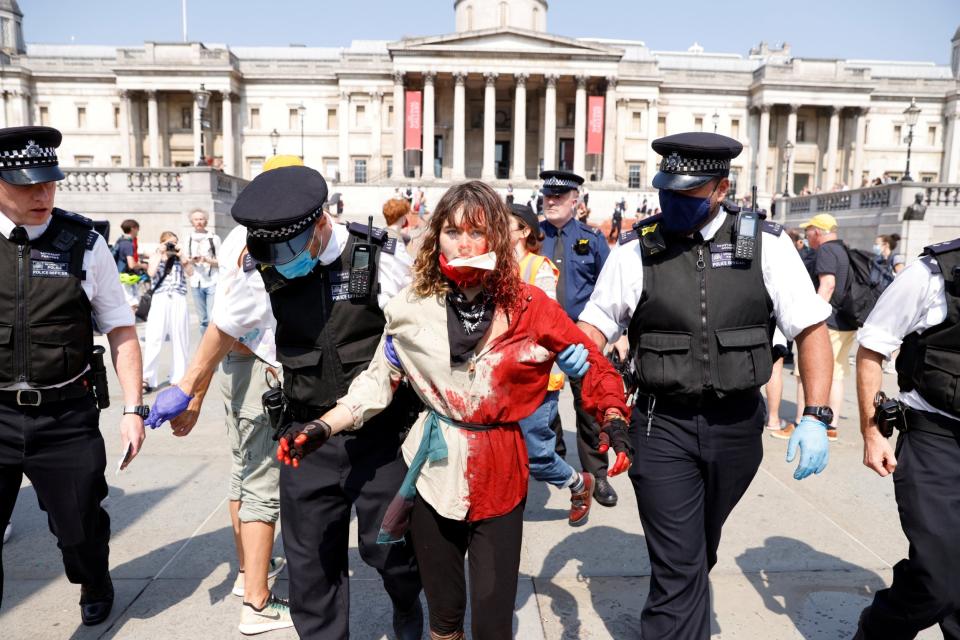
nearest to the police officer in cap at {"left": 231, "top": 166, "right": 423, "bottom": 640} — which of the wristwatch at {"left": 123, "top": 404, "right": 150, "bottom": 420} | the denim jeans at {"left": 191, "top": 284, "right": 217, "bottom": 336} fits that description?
the wristwatch at {"left": 123, "top": 404, "right": 150, "bottom": 420}

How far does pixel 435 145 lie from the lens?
60.5 metres

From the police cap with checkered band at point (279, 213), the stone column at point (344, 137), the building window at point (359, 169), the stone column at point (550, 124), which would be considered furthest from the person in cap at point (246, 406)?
the building window at point (359, 169)

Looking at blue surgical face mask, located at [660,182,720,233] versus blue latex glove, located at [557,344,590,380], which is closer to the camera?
blue latex glove, located at [557,344,590,380]

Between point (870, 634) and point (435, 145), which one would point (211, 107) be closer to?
point (435, 145)

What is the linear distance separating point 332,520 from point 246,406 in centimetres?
107

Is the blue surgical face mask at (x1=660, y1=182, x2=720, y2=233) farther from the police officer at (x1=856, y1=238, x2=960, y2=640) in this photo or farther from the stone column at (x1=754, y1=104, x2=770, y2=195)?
the stone column at (x1=754, y1=104, x2=770, y2=195)

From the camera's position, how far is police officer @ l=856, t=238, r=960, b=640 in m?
2.73

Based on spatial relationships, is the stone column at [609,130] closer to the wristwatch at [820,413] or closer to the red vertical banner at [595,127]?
the red vertical banner at [595,127]

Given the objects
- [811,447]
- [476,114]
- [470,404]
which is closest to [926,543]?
[811,447]

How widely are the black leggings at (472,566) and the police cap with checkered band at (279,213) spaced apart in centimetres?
114

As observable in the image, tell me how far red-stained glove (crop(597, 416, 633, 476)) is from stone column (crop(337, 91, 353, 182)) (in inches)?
2452

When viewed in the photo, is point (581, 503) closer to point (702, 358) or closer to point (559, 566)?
point (559, 566)

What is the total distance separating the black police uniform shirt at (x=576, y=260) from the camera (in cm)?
567

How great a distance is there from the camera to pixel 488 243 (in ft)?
8.27
